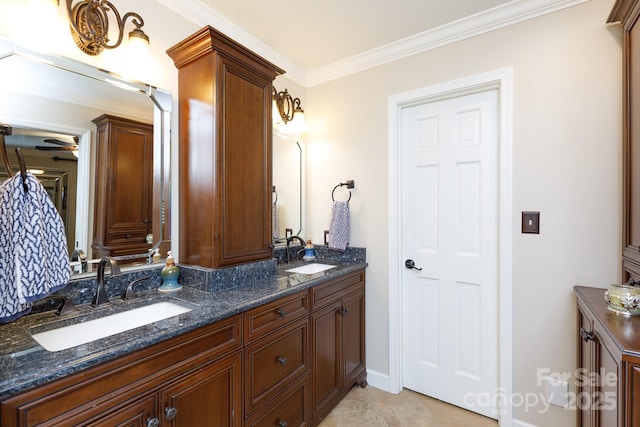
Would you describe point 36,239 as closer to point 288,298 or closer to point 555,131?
point 288,298

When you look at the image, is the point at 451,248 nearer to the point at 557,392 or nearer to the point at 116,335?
the point at 557,392

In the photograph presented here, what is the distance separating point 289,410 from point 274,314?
556 millimetres

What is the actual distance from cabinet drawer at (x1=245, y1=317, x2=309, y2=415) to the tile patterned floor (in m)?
0.57

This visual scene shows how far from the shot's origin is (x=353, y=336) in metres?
2.24

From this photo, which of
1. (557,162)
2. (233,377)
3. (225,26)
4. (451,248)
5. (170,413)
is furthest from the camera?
(451,248)

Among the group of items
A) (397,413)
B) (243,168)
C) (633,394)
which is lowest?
(397,413)

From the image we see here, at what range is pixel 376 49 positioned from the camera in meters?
2.30

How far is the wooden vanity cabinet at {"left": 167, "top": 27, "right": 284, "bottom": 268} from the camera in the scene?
1604 mm

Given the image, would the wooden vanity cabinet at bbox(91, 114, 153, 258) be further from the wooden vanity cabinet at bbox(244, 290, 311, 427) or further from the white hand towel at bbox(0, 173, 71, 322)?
the wooden vanity cabinet at bbox(244, 290, 311, 427)

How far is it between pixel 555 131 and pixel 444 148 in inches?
24.6

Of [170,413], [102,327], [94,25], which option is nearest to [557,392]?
[170,413]

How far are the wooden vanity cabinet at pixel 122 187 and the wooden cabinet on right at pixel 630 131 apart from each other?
7.80 feet

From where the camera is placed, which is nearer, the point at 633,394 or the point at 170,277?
the point at 633,394

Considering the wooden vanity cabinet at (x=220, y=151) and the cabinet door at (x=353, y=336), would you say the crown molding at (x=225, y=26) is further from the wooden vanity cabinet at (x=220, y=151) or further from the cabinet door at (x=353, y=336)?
the cabinet door at (x=353, y=336)
